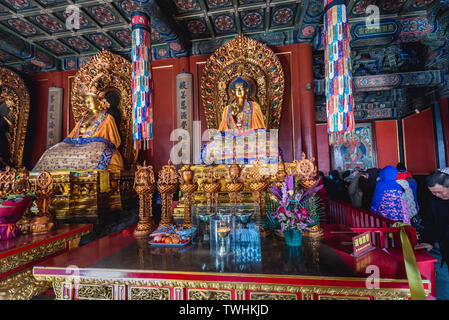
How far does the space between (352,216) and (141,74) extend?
3.64m

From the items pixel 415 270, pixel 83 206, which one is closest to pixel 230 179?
pixel 415 270

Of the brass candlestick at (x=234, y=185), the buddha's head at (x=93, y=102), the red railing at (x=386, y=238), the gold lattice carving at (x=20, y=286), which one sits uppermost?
the buddha's head at (x=93, y=102)

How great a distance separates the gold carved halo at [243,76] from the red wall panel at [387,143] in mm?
6258

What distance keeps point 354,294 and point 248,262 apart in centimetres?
57

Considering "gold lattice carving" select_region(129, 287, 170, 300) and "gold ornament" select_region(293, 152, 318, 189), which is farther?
"gold ornament" select_region(293, 152, 318, 189)

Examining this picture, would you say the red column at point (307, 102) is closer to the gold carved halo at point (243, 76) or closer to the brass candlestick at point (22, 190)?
the gold carved halo at point (243, 76)

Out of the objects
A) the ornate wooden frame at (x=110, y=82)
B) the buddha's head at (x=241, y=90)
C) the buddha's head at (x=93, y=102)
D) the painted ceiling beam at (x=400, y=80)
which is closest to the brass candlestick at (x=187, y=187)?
the buddha's head at (x=241, y=90)

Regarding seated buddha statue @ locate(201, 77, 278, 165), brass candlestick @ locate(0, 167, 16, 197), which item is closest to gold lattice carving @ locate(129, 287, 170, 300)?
brass candlestick @ locate(0, 167, 16, 197)

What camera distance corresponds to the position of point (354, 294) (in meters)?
1.10

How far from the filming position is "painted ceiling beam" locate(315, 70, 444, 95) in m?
5.29

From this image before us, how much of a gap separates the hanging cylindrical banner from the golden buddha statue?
4.70 feet

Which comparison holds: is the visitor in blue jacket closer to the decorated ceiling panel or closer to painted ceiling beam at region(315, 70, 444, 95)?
the decorated ceiling panel

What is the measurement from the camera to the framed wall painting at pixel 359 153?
27.6 feet

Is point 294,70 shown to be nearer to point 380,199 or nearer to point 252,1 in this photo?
point 252,1
